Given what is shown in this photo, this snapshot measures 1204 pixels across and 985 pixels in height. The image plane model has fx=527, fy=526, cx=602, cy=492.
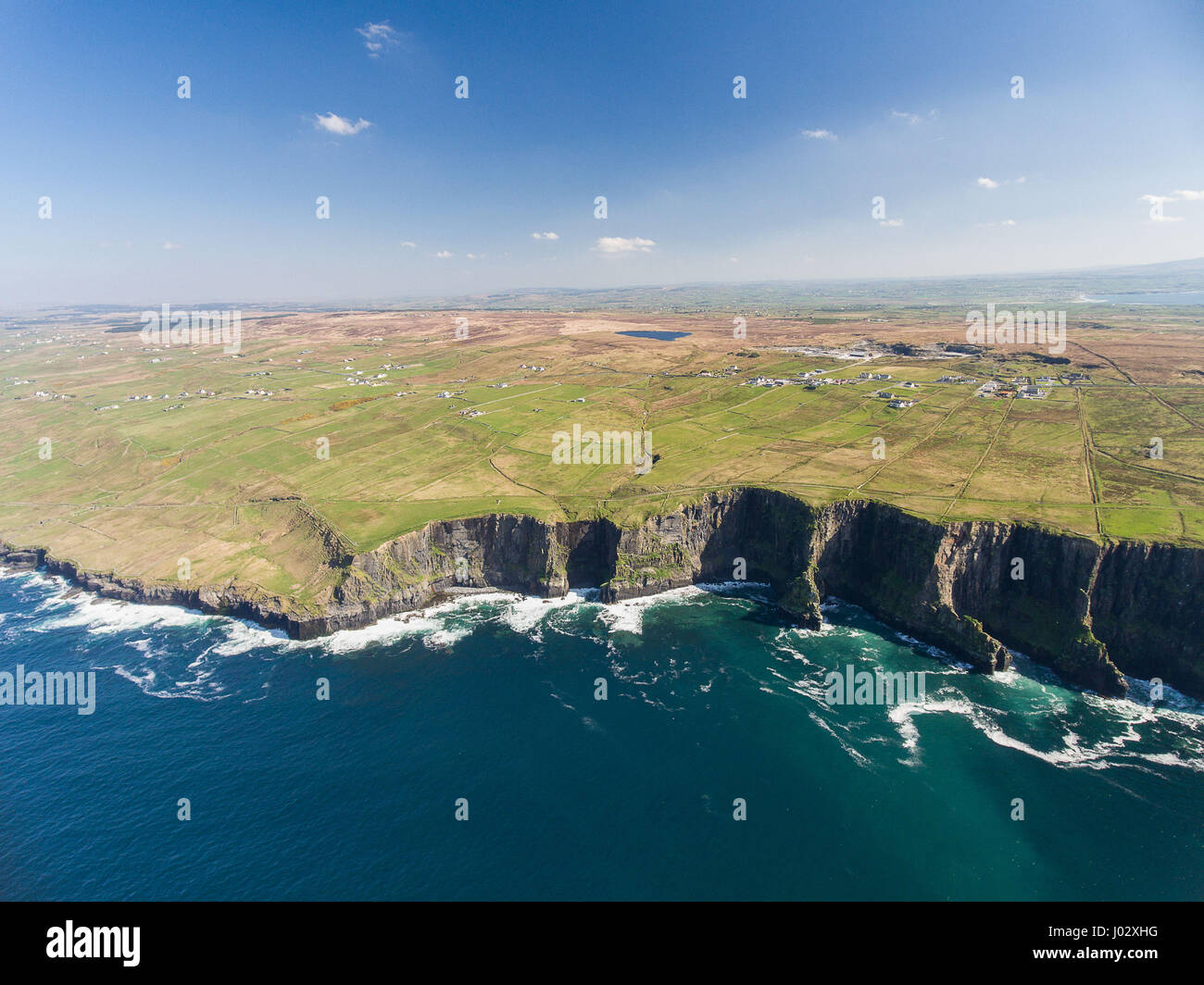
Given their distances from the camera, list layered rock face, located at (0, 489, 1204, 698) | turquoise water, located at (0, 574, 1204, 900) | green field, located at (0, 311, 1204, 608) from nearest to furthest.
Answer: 1. turquoise water, located at (0, 574, 1204, 900)
2. layered rock face, located at (0, 489, 1204, 698)
3. green field, located at (0, 311, 1204, 608)

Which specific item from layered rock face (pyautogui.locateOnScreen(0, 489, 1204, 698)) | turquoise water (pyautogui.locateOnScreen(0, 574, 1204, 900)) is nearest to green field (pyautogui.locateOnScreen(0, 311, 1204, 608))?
layered rock face (pyautogui.locateOnScreen(0, 489, 1204, 698))

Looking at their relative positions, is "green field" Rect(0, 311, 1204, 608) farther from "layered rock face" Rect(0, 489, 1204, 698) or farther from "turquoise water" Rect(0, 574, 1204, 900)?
"turquoise water" Rect(0, 574, 1204, 900)

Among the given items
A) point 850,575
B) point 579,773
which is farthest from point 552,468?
point 579,773

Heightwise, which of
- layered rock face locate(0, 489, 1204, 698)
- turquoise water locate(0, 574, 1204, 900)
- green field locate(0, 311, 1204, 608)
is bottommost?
turquoise water locate(0, 574, 1204, 900)

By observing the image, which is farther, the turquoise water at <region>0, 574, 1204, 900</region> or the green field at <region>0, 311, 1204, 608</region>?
the green field at <region>0, 311, 1204, 608</region>
